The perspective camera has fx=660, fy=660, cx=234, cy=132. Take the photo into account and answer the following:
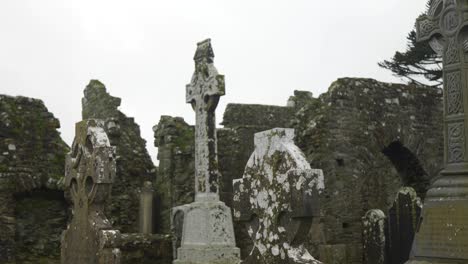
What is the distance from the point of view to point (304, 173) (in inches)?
208

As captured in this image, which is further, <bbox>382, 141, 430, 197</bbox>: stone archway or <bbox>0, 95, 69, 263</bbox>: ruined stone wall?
<bbox>382, 141, 430, 197</bbox>: stone archway

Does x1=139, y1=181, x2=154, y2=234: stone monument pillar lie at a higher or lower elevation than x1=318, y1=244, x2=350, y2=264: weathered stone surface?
higher

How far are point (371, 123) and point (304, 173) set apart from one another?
7867 millimetres

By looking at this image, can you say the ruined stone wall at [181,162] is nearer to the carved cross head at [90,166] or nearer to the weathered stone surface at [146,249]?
the weathered stone surface at [146,249]

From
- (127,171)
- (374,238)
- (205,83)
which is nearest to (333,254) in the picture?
(374,238)

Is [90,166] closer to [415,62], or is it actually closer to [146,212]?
[146,212]

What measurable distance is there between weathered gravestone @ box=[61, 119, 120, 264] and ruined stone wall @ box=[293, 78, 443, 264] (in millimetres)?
5101

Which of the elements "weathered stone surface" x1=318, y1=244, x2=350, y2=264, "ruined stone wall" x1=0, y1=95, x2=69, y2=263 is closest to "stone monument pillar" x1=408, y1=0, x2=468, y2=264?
"weathered stone surface" x1=318, y1=244, x2=350, y2=264

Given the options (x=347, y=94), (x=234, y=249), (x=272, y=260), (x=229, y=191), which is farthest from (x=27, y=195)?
(x=272, y=260)

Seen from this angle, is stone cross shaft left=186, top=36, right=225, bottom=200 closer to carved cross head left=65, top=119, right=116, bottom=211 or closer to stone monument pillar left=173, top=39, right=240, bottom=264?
stone monument pillar left=173, top=39, right=240, bottom=264

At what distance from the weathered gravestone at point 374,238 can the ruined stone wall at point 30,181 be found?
554 centimetres

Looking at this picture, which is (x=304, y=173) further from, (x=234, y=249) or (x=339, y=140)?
(x=339, y=140)

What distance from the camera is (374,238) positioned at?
9.62m

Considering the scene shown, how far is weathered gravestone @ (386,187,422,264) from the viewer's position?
881cm
